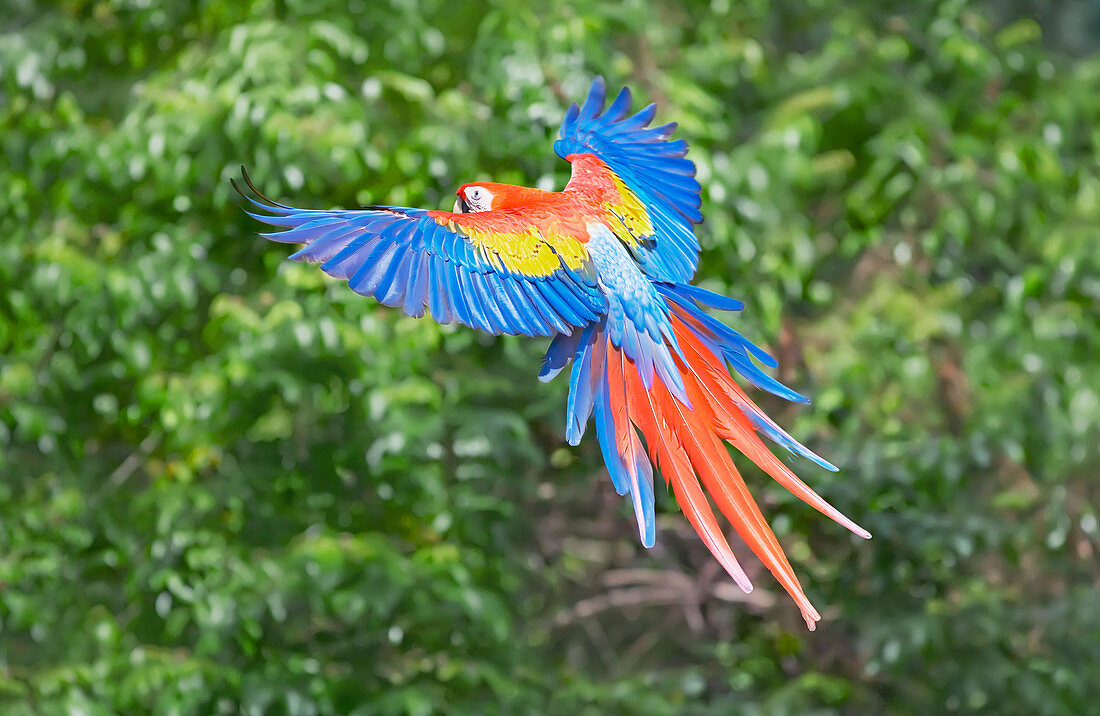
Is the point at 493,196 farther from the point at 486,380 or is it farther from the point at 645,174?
the point at 486,380

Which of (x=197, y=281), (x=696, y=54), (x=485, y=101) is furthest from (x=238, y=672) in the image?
(x=696, y=54)

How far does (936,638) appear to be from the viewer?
1867 mm

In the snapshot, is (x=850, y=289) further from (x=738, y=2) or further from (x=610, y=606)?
(x=610, y=606)

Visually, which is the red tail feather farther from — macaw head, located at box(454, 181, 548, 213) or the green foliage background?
the green foliage background

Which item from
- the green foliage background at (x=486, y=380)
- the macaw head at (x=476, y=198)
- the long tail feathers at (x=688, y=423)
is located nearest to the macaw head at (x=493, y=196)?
the macaw head at (x=476, y=198)

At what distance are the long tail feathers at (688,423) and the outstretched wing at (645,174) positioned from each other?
3.6 inches

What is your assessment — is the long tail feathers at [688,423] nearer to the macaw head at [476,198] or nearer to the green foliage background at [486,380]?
the macaw head at [476,198]

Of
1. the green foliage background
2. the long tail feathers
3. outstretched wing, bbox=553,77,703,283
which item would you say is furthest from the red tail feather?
the green foliage background

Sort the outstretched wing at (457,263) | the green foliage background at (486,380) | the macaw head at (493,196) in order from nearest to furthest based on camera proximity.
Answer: the outstretched wing at (457,263) → the macaw head at (493,196) → the green foliage background at (486,380)

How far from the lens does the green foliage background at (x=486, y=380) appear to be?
1790 millimetres

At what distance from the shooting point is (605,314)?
2.66 feet

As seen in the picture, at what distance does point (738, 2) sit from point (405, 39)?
0.64 metres

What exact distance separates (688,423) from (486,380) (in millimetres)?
1062

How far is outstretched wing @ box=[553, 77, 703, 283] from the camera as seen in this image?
0.93m
